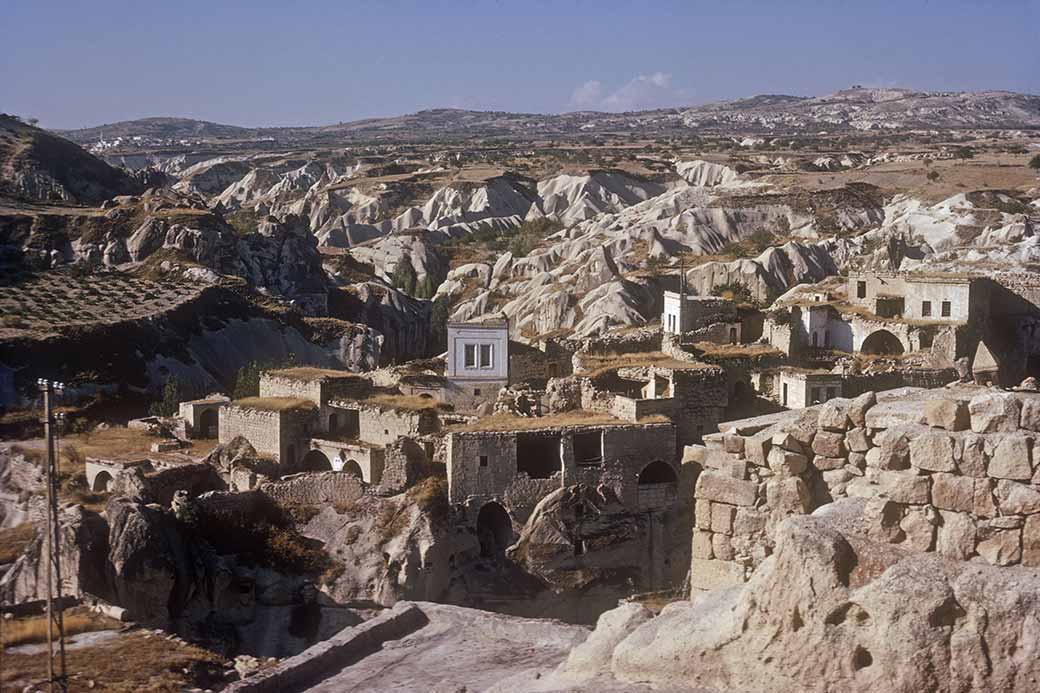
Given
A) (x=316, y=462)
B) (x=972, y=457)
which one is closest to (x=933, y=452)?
(x=972, y=457)

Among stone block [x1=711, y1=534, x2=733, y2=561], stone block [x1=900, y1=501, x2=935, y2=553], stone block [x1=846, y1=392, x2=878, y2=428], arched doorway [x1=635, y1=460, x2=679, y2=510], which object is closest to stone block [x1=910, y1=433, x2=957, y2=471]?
stone block [x1=900, y1=501, x2=935, y2=553]

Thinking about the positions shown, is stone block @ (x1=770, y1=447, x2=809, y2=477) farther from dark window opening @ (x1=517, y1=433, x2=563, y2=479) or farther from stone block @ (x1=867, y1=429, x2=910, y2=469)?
dark window opening @ (x1=517, y1=433, x2=563, y2=479)

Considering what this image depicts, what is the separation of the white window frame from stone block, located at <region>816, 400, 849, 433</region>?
70.0 ft

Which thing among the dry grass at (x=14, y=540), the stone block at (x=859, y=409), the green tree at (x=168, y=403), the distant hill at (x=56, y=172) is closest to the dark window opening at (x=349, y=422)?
the dry grass at (x=14, y=540)

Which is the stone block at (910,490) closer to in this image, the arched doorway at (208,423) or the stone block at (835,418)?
the stone block at (835,418)

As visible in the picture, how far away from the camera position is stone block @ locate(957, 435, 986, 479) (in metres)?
9.01

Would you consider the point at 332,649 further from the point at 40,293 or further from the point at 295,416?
the point at 40,293

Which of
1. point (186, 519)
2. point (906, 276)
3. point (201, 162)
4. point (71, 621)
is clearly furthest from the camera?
point (201, 162)

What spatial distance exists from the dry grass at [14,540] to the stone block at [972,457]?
18.3 m

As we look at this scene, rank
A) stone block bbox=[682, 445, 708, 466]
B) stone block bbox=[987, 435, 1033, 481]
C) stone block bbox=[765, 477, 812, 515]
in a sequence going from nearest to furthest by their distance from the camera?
stone block bbox=[987, 435, 1033, 481], stone block bbox=[765, 477, 812, 515], stone block bbox=[682, 445, 708, 466]

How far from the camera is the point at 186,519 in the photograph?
2494cm

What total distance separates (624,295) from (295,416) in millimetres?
25305

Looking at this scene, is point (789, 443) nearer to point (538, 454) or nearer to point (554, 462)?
point (554, 462)

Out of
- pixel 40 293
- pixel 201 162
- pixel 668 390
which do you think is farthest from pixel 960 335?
pixel 201 162
